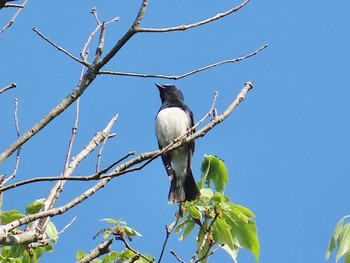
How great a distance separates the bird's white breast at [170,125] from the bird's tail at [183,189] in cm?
65

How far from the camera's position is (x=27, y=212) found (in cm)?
400

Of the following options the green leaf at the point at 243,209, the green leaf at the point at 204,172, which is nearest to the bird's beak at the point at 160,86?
the green leaf at the point at 204,172

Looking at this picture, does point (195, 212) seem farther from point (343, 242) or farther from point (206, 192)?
point (343, 242)

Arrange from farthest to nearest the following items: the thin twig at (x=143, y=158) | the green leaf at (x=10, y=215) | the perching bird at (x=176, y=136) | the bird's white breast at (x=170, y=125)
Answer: the bird's white breast at (x=170, y=125) < the perching bird at (x=176, y=136) < the green leaf at (x=10, y=215) < the thin twig at (x=143, y=158)

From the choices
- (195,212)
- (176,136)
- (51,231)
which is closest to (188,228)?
(195,212)

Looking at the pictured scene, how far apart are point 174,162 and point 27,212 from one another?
3.99 meters

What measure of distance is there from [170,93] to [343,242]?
250 inches

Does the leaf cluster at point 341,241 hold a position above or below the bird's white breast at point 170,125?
below

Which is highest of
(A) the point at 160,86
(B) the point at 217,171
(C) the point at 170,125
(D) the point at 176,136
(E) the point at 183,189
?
(A) the point at 160,86

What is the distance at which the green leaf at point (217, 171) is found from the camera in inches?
156

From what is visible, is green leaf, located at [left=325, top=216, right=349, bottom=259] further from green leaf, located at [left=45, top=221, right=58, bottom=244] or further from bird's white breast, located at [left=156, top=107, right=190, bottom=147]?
bird's white breast, located at [left=156, top=107, right=190, bottom=147]

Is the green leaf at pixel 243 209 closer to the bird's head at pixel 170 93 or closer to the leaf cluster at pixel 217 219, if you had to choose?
the leaf cluster at pixel 217 219

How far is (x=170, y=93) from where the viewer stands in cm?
920

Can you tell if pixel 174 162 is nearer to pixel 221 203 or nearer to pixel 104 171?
pixel 221 203
